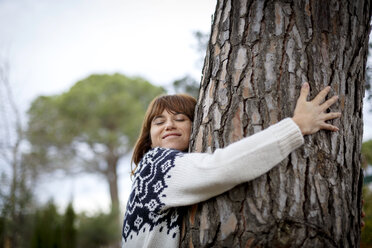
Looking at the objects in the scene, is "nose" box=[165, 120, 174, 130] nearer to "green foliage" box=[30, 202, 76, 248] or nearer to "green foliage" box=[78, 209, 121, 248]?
"green foliage" box=[30, 202, 76, 248]

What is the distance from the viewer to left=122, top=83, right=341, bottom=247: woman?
1151 mm

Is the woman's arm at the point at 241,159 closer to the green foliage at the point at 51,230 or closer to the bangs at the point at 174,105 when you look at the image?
the bangs at the point at 174,105

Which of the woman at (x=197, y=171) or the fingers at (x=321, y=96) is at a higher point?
the fingers at (x=321, y=96)

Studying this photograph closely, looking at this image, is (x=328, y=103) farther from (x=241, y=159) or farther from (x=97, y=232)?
(x=97, y=232)

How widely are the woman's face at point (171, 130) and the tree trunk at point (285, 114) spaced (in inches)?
15.4

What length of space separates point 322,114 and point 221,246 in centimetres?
72

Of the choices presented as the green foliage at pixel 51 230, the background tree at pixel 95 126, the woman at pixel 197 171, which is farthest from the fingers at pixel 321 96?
the background tree at pixel 95 126

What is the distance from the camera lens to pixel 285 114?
1.26 m

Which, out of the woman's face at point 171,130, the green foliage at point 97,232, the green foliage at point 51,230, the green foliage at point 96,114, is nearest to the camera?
the woman's face at point 171,130

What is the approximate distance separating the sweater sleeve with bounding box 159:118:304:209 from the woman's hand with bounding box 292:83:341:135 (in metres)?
0.06

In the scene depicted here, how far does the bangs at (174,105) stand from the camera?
1.96 metres

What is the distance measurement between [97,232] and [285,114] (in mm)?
10854

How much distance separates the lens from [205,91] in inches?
57.5

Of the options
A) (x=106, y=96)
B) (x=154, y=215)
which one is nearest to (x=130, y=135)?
(x=106, y=96)
